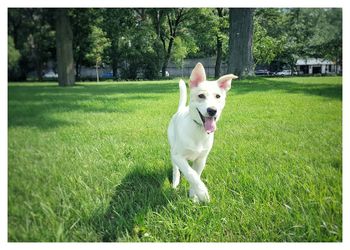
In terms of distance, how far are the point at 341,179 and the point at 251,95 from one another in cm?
85

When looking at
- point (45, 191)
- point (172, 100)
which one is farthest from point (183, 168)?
point (45, 191)

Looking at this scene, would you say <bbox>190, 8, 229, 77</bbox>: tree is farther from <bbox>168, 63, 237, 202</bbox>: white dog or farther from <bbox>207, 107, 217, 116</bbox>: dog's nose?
<bbox>207, 107, 217, 116</bbox>: dog's nose

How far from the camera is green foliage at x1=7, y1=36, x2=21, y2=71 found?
2.17 meters

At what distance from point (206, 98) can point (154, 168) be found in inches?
29.2

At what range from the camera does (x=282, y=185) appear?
2.28m

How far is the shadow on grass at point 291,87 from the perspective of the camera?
232 centimetres

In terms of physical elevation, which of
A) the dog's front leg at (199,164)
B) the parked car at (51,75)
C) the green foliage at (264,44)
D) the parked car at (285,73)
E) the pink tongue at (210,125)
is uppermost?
the green foliage at (264,44)

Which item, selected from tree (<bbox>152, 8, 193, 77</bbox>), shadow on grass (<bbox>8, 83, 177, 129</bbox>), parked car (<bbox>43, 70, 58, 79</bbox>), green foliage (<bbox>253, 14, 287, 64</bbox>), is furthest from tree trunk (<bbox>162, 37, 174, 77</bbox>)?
parked car (<bbox>43, 70, 58, 79</bbox>)

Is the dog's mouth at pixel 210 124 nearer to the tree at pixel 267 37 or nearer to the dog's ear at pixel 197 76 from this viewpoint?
the dog's ear at pixel 197 76

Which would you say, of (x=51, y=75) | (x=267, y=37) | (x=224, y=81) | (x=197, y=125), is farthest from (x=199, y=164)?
(x=51, y=75)

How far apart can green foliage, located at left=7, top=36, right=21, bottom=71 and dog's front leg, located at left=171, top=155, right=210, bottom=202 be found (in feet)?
3.80

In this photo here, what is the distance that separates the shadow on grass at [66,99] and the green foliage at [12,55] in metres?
0.13

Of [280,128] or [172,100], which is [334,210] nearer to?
[280,128]

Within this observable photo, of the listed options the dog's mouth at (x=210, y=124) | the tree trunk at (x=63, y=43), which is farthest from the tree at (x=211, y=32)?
the tree trunk at (x=63, y=43)
